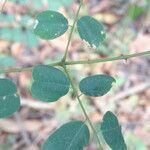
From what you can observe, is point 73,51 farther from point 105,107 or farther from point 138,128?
point 138,128

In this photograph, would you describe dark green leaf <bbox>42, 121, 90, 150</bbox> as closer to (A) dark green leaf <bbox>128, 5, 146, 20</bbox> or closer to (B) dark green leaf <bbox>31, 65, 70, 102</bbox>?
(B) dark green leaf <bbox>31, 65, 70, 102</bbox>

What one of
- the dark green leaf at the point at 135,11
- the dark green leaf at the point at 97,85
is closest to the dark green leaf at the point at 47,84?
the dark green leaf at the point at 97,85

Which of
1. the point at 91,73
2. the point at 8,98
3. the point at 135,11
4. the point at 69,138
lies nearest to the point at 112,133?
the point at 69,138

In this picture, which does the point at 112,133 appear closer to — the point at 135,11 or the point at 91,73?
the point at 91,73

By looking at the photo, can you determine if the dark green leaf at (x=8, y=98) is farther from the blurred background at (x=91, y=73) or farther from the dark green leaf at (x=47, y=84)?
the blurred background at (x=91, y=73)

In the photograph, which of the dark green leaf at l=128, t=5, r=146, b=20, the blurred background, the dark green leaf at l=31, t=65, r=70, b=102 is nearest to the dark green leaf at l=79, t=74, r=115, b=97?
the dark green leaf at l=31, t=65, r=70, b=102

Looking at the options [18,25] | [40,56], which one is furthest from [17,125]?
[18,25]
